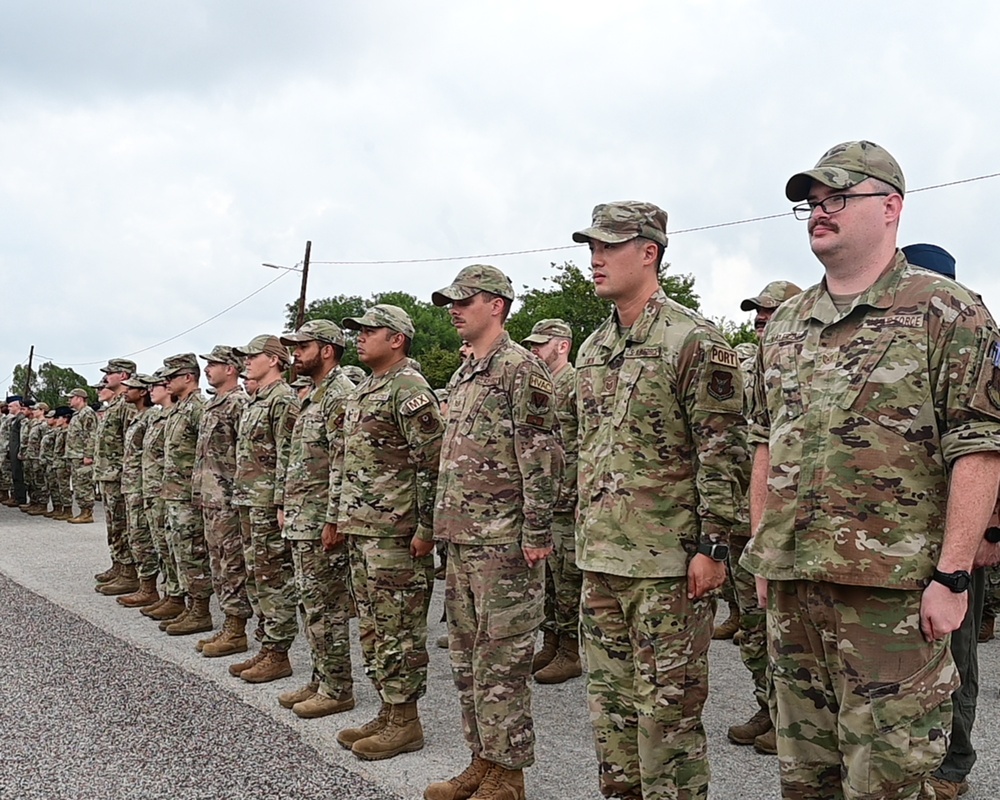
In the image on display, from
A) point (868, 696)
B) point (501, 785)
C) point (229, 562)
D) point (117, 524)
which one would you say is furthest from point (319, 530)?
A: point (117, 524)

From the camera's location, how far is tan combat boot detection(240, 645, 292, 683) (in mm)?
6055

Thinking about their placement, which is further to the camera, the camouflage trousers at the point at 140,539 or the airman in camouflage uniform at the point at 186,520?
the camouflage trousers at the point at 140,539

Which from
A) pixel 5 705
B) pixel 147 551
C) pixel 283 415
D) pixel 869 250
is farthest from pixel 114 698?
pixel 869 250

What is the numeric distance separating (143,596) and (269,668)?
322cm

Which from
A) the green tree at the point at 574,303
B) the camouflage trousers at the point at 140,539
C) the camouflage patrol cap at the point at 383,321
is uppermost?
the green tree at the point at 574,303

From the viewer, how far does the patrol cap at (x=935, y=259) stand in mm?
3936

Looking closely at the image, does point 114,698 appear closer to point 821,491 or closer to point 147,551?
point 147,551

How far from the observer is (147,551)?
888 cm

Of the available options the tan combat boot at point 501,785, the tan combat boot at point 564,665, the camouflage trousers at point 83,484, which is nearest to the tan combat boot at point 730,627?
the tan combat boot at point 564,665

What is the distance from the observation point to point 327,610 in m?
5.49

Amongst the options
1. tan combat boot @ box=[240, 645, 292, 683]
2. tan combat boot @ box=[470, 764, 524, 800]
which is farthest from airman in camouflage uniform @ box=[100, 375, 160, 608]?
tan combat boot @ box=[470, 764, 524, 800]

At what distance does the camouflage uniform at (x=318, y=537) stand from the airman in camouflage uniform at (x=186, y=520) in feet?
6.64

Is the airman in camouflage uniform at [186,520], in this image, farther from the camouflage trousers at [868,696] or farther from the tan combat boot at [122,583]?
the camouflage trousers at [868,696]

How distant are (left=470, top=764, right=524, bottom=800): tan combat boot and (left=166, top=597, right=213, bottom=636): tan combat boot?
4.24 metres
